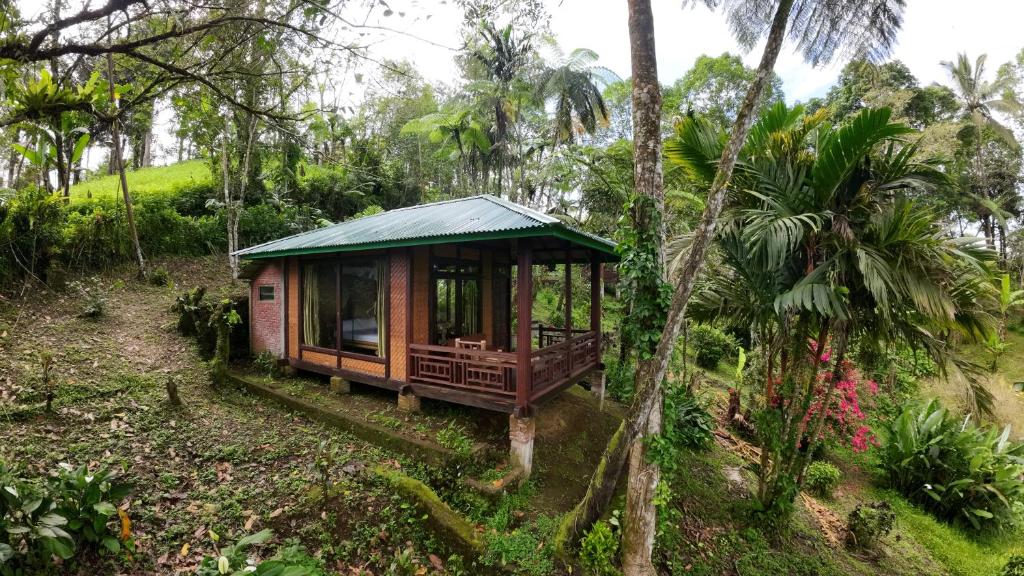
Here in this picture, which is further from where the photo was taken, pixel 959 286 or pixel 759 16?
pixel 759 16

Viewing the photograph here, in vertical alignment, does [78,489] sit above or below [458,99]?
below

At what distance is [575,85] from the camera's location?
47.4 feet

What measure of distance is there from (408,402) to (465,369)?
4.44 ft

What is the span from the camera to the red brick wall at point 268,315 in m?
9.30

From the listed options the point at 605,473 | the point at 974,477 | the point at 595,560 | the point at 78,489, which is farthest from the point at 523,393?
A: the point at 974,477

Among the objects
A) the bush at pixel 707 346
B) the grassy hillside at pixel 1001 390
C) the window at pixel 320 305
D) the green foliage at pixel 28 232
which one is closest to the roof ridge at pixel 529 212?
the window at pixel 320 305

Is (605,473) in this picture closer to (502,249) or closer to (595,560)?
(595,560)

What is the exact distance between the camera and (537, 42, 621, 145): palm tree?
14.2 m

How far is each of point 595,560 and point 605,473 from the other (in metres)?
0.89

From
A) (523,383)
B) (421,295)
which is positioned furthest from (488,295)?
(523,383)

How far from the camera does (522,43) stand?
14.3 metres

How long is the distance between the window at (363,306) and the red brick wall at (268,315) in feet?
6.43

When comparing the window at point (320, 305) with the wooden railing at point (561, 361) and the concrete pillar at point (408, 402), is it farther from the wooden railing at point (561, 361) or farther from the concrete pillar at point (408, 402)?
the wooden railing at point (561, 361)

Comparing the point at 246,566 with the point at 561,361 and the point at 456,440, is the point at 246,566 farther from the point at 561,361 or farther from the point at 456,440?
the point at 561,361
